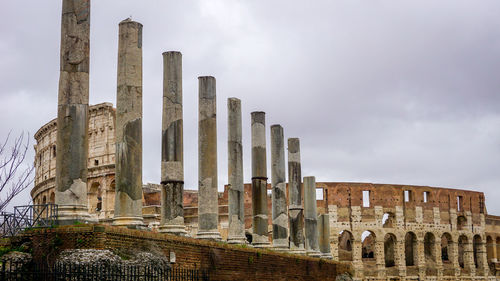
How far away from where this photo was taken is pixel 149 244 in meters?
12.4

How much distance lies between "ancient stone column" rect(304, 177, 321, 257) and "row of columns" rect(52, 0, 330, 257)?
4 cm

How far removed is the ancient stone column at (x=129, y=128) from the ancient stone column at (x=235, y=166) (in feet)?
20.4

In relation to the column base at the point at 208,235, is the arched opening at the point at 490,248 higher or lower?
lower

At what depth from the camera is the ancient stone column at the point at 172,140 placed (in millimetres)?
15617

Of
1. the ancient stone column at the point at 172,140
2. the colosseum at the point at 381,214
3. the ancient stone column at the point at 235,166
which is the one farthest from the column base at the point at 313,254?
the colosseum at the point at 381,214

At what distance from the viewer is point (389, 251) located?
4397 cm

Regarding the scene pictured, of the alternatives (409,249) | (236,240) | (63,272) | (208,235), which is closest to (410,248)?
(409,249)

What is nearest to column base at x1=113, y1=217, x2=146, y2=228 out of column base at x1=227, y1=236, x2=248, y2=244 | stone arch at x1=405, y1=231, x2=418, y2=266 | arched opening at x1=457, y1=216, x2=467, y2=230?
column base at x1=227, y1=236, x2=248, y2=244

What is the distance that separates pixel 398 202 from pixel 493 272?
991cm

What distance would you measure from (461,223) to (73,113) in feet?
123

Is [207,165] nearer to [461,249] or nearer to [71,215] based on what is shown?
[71,215]

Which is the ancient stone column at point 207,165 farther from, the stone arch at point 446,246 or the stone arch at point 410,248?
the stone arch at point 446,246

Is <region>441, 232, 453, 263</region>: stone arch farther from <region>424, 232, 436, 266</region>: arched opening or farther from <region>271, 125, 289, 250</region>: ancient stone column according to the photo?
<region>271, 125, 289, 250</region>: ancient stone column

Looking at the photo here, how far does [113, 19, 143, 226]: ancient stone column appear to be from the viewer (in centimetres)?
1301
